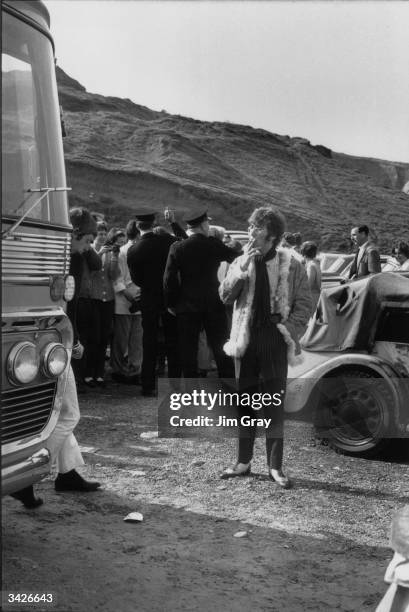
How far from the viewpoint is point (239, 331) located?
6.04 meters

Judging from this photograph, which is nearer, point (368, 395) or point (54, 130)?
point (54, 130)

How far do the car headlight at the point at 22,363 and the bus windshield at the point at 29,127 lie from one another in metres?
0.61

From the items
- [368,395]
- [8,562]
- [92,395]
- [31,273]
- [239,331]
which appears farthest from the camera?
[92,395]

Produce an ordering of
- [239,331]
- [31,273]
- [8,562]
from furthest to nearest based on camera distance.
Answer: [239,331]
[8,562]
[31,273]

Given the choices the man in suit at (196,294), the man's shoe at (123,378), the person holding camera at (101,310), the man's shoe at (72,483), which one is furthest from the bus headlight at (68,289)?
the man's shoe at (123,378)

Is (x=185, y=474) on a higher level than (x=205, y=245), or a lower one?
lower

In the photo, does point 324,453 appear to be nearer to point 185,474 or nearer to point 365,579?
point 185,474

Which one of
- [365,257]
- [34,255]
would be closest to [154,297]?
[365,257]

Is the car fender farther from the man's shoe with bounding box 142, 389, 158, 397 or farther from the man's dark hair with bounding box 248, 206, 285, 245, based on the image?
the man's shoe with bounding box 142, 389, 158, 397

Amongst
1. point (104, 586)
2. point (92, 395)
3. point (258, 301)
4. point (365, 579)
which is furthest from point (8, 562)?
point (92, 395)

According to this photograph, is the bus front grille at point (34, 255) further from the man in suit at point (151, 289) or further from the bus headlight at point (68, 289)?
the man in suit at point (151, 289)

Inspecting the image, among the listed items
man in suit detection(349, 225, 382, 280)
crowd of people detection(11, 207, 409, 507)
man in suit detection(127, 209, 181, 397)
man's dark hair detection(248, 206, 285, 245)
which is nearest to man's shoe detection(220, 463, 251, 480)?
crowd of people detection(11, 207, 409, 507)

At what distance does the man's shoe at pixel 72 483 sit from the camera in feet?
18.5

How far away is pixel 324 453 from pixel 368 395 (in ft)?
2.16
